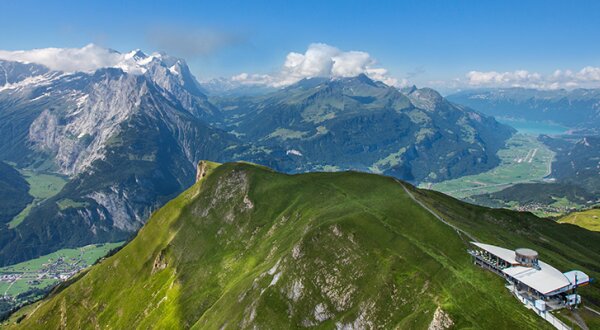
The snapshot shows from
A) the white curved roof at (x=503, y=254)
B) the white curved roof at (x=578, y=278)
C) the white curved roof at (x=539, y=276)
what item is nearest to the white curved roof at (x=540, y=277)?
the white curved roof at (x=539, y=276)

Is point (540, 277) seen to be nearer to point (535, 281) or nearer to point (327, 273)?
point (535, 281)

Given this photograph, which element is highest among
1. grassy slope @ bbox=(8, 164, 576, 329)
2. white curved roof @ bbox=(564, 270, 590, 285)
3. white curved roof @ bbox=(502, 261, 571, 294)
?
Result: white curved roof @ bbox=(502, 261, 571, 294)

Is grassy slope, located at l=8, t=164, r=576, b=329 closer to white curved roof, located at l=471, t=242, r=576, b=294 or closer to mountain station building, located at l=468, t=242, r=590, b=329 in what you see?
mountain station building, located at l=468, t=242, r=590, b=329

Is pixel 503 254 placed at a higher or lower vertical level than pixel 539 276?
lower

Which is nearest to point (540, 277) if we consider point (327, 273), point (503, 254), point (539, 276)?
point (539, 276)

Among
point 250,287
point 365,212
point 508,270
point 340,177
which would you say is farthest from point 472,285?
point 340,177

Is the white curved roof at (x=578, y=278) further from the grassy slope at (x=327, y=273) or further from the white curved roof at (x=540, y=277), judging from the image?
the grassy slope at (x=327, y=273)

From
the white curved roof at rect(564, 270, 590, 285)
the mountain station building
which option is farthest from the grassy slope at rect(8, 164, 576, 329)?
the white curved roof at rect(564, 270, 590, 285)

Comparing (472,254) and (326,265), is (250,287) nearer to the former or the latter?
(326,265)

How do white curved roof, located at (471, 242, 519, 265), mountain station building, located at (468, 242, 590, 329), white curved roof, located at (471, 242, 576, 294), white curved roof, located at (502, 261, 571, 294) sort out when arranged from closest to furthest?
mountain station building, located at (468, 242, 590, 329) < white curved roof, located at (502, 261, 571, 294) < white curved roof, located at (471, 242, 576, 294) < white curved roof, located at (471, 242, 519, 265)

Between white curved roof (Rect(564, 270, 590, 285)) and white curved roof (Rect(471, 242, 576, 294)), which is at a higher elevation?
white curved roof (Rect(471, 242, 576, 294))
